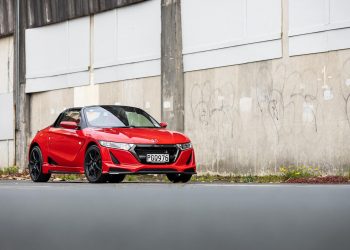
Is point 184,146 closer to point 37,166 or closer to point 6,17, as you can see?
point 37,166

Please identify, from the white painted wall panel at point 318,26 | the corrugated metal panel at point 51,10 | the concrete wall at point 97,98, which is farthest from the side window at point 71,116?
the corrugated metal panel at point 51,10

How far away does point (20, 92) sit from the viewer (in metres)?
31.1

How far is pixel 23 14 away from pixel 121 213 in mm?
24072

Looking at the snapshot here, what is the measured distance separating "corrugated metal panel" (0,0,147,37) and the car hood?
10.3 meters

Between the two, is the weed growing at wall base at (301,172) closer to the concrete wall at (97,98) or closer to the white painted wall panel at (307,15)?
the white painted wall panel at (307,15)

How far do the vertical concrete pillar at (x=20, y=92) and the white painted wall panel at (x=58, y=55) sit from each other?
14.0 inches

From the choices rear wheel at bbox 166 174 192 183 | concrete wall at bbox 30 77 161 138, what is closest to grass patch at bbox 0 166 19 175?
concrete wall at bbox 30 77 161 138

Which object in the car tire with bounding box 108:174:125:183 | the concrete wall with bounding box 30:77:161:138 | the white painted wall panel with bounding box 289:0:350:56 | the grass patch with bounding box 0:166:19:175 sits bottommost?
the grass patch with bounding box 0:166:19:175

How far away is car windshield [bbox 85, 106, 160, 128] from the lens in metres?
16.7

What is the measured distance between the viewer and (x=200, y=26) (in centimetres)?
2319

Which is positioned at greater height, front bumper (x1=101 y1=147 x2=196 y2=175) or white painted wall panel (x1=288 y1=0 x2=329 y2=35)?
white painted wall panel (x1=288 y1=0 x2=329 y2=35)

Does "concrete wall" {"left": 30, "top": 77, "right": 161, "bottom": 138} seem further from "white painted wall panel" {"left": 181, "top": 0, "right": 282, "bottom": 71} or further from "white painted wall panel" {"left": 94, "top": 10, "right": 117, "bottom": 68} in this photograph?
"white painted wall panel" {"left": 181, "top": 0, "right": 282, "bottom": 71}

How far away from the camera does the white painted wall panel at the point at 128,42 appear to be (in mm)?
24797

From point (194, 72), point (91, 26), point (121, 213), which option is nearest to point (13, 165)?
point (91, 26)
